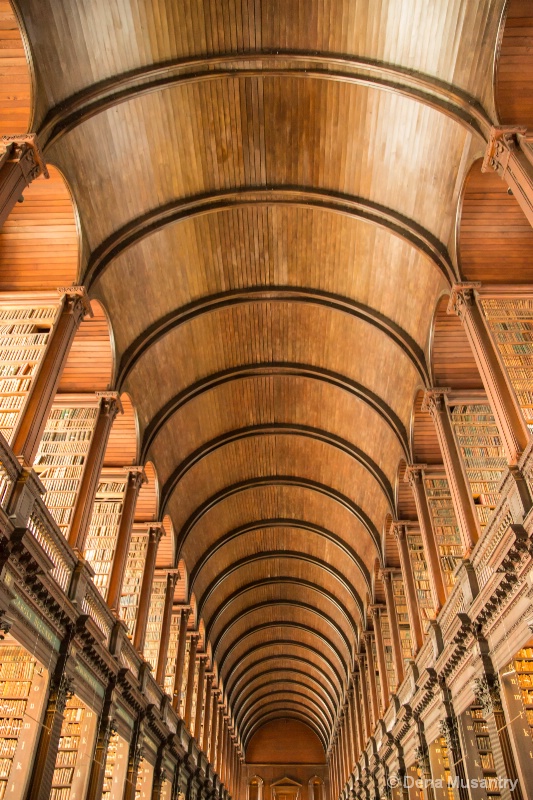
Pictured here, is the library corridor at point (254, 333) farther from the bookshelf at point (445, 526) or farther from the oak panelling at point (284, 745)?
the oak panelling at point (284, 745)

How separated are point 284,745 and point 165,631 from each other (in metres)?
32.8

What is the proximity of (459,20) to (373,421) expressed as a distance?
10816mm

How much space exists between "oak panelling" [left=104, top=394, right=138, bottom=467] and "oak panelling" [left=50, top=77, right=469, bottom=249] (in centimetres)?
507

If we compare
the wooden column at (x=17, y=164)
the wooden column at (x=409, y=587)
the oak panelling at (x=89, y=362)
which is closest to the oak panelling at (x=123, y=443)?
the oak panelling at (x=89, y=362)

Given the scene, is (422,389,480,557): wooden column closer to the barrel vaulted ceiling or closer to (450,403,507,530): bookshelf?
(450,403,507,530): bookshelf

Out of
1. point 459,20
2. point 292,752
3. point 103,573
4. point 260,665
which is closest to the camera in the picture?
point 459,20

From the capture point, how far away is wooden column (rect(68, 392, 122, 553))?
11211 mm

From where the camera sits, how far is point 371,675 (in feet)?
74.9

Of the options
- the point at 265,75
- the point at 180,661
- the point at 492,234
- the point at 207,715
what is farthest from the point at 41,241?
the point at 207,715

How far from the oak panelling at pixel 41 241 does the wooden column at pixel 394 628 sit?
42.3ft

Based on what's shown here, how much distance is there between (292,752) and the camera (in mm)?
44719

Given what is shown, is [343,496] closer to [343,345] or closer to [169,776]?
[343,345]

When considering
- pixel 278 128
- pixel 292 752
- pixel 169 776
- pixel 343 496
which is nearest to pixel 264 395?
pixel 343 496

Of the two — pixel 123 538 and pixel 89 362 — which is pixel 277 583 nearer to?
pixel 123 538
